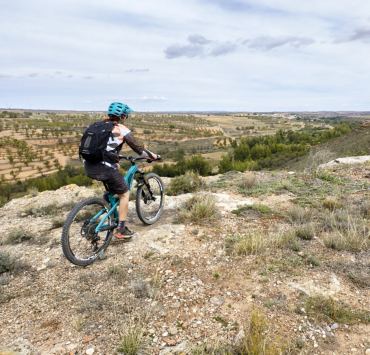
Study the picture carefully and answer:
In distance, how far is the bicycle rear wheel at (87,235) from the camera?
15.4 ft

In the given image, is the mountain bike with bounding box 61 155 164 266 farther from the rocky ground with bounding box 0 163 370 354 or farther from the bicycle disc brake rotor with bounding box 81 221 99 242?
the rocky ground with bounding box 0 163 370 354

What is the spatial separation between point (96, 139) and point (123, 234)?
5.64ft

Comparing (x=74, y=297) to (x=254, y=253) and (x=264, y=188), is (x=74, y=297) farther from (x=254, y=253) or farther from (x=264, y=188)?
(x=264, y=188)

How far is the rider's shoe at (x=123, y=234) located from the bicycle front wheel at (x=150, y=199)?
621mm

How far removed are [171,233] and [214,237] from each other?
740 mm

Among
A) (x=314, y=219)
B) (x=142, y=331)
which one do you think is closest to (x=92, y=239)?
(x=142, y=331)

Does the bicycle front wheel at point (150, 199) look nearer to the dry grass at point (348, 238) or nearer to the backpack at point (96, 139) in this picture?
the backpack at point (96, 139)

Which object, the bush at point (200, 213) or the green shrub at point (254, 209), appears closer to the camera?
the bush at point (200, 213)

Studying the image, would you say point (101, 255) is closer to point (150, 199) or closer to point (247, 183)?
point (150, 199)

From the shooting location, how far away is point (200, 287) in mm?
4230

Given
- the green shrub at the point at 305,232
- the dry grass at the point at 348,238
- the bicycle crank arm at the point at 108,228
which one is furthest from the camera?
the green shrub at the point at 305,232

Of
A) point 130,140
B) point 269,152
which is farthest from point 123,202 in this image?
point 269,152

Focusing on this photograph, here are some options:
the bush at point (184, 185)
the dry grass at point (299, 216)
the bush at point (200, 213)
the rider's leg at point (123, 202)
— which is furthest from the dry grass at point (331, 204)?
the rider's leg at point (123, 202)

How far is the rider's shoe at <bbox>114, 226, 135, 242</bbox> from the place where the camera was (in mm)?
5430
